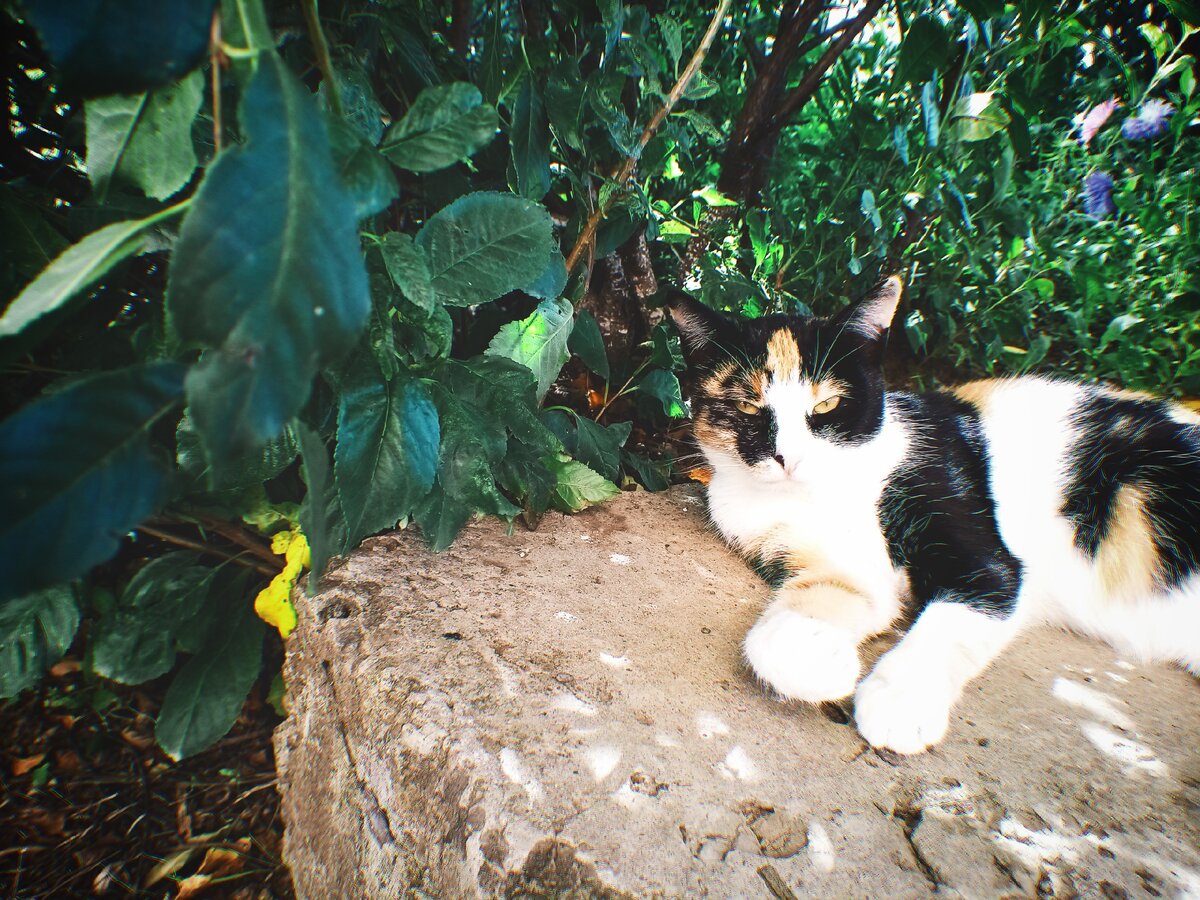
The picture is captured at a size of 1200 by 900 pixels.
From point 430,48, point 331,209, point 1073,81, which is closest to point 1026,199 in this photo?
point 1073,81

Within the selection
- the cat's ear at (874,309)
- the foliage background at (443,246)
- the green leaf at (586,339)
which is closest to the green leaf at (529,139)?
the foliage background at (443,246)

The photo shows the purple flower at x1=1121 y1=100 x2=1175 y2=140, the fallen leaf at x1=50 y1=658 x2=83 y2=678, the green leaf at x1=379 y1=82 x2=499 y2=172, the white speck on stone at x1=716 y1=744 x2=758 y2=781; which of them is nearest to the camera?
the green leaf at x1=379 y1=82 x2=499 y2=172

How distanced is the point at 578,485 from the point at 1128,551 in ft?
3.98

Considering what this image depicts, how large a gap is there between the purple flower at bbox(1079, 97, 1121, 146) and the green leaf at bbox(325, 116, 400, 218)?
2.07m

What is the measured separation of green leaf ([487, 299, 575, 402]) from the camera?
3.58ft

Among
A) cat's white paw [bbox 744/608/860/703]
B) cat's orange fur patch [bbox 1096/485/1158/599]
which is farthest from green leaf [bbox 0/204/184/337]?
cat's orange fur patch [bbox 1096/485/1158/599]

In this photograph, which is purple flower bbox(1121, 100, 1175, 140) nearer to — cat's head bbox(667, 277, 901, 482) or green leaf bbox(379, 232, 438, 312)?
cat's head bbox(667, 277, 901, 482)

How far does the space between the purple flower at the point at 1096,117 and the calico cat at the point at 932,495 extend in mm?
772

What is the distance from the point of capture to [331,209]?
0.36 meters

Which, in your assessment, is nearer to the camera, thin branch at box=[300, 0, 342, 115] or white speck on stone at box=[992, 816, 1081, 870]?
thin branch at box=[300, 0, 342, 115]

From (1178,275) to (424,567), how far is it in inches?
84.0

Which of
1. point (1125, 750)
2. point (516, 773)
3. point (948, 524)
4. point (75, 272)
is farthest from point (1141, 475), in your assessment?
point (75, 272)

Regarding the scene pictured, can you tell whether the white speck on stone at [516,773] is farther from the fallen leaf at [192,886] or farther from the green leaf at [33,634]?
the fallen leaf at [192,886]

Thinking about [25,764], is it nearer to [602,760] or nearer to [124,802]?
[124,802]
